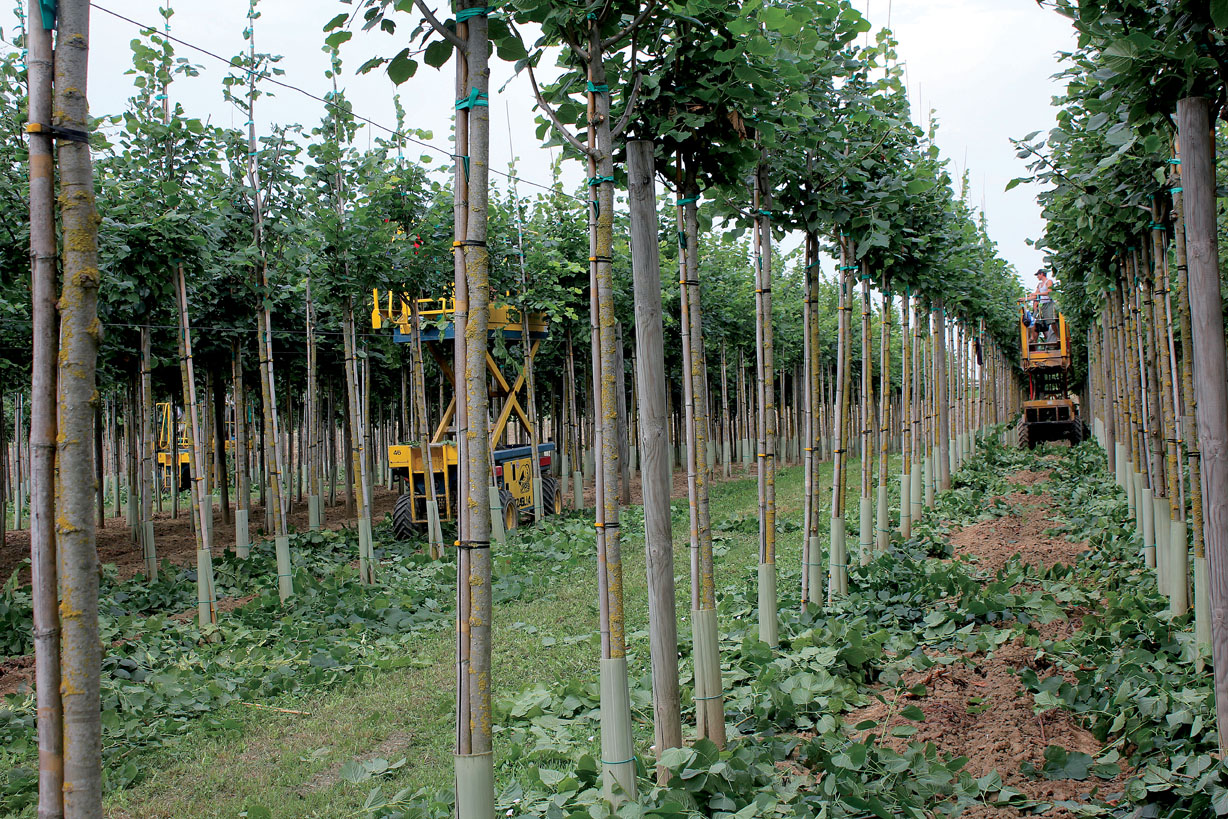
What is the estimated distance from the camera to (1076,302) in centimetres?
1507

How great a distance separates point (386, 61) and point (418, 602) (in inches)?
296

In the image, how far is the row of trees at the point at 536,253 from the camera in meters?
2.19

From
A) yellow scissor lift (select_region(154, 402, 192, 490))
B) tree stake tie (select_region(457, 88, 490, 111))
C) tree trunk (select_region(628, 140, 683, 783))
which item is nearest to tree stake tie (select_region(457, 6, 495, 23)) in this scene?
tree stake tie (select_region(457, 88, 490, 111))

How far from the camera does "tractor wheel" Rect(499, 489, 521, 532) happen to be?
1426 centimetres

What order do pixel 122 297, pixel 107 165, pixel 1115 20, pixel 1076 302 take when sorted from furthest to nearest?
pixel 1076 302 < pixel 107 165 < pixel 122 297 < pixel 1115 20

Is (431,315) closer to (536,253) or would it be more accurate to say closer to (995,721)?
(536,253)

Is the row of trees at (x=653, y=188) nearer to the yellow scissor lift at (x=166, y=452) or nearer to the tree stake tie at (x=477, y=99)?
the tree stake tie at (x=477, y=99)

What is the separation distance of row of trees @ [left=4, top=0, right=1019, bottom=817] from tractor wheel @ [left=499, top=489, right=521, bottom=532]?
245cm

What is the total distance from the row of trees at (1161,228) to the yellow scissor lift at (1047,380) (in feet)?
55.2

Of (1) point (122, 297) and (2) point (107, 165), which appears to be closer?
(1) point (122, 297)

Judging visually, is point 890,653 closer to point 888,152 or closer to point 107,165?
point 888,152

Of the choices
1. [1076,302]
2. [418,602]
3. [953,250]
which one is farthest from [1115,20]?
[1076,302]

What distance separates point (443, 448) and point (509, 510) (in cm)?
178

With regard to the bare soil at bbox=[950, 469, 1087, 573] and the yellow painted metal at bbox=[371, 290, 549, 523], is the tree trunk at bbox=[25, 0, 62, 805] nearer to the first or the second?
the bare soil at bbox=[950, 469, 1087, 573]
